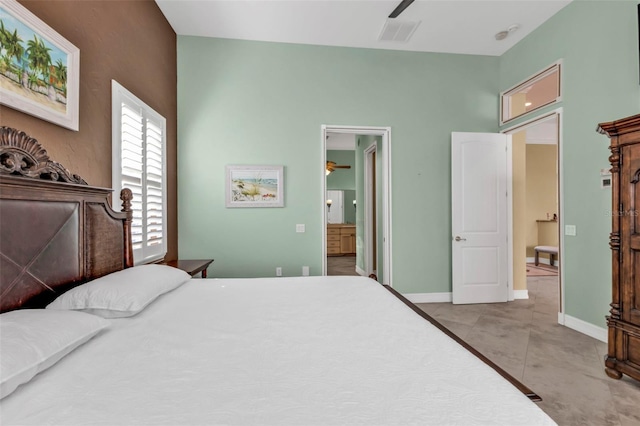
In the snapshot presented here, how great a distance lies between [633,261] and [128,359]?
2.94 metres

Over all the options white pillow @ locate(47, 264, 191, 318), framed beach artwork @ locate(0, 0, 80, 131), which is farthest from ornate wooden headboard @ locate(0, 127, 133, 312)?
framed beach artwork @ locate(0, 0, 80, 131)

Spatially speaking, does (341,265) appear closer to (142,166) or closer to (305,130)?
(305,130)

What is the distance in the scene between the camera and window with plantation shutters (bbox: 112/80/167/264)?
2333mm

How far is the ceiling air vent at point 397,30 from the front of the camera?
10.8 feet

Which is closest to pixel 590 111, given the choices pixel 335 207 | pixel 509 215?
pixel 509 215

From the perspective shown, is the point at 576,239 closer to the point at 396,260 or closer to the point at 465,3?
the point at 396,260

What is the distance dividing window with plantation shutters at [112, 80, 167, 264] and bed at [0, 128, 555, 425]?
0.69 m

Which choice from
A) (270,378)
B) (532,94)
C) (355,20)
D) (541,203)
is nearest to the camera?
(270,378)

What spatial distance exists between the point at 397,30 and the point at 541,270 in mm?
5668

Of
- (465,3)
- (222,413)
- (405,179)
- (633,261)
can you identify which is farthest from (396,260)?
(222,413)

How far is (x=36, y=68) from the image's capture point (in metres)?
1.57

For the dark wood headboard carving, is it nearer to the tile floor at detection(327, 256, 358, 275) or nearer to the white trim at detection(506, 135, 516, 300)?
the white trim at detection(506, 135, 516, 300)

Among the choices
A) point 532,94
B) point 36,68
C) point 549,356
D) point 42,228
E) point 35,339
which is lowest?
point 549,356

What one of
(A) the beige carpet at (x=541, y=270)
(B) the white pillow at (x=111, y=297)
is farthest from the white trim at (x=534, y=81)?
(B) the white pillow at (x=111, y=297)
